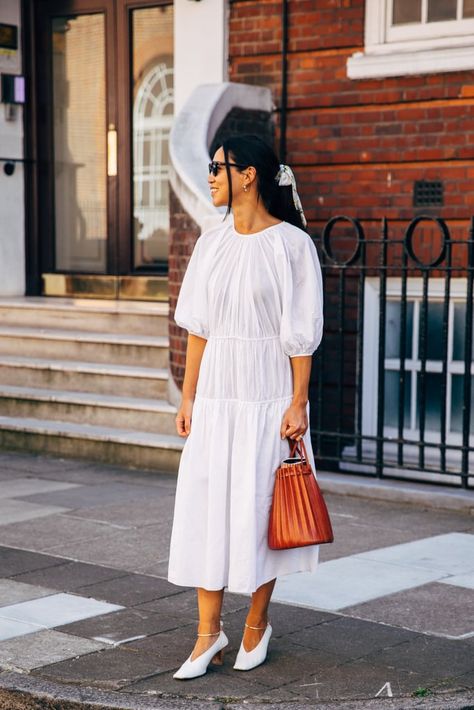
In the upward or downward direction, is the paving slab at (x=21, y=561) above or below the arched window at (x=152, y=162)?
below

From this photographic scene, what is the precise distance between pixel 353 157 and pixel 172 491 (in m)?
2.85

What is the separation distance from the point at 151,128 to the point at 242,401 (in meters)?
7.52

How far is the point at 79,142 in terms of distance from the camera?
39.2 feet

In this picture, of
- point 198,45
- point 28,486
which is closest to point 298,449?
point 28,486

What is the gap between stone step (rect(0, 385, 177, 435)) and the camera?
8.75 m

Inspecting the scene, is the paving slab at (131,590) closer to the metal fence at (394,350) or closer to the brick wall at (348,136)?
the metal fence at (394,350)

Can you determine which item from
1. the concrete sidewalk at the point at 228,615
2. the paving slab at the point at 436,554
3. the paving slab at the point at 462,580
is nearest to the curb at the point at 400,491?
the concrete sidewalk at the point at 228,615

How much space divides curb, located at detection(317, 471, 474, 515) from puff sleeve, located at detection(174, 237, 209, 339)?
3.17m

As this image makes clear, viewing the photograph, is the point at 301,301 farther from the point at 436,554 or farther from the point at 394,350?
the point at 394,350

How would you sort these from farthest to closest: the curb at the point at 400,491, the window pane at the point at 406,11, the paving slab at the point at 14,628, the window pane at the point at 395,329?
the window pane at the point at 395,329, the window pane at the point at 406,11, the curb at the point at 400,491, the paving slab at the point at 14,628

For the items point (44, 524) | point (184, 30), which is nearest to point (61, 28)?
point (184, 30)

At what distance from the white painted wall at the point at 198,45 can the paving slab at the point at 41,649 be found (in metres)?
5.62

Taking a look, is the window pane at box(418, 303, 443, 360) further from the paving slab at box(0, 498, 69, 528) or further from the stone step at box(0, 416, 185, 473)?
the paving slab at box(0, 498, 69, 528)

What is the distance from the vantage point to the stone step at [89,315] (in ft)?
32.8
